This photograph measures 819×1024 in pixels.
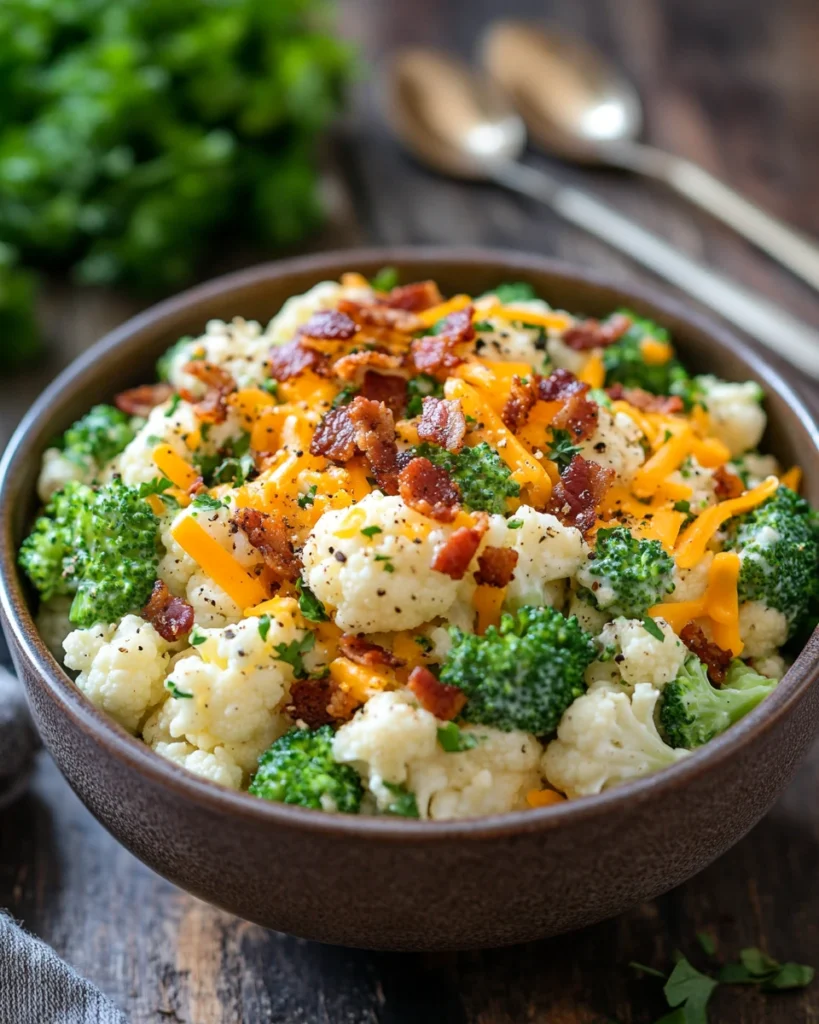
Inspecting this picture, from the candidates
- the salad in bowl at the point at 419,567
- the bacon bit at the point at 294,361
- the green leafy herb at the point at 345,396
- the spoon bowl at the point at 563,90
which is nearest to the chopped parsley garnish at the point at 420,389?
the salad in bowl at the point at 419,567

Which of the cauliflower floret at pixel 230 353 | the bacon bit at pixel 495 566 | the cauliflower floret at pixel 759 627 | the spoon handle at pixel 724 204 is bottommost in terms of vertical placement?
the cauliflower floret at pixel 759 627

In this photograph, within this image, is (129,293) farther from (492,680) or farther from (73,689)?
(492,680)

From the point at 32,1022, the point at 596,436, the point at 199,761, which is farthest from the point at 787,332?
the point at 32,1022

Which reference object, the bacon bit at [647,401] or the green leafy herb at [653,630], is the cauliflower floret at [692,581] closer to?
the green leafy herb at [653,630]

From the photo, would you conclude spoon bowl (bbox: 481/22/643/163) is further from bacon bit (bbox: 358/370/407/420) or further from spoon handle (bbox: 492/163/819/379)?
bacon bit (bbox: 358/370/407/420)

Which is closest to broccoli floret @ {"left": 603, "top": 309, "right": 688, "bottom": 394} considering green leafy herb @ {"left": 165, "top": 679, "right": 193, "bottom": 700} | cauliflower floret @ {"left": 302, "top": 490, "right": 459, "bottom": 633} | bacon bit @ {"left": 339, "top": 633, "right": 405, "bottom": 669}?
cauliflower floret @ {"left": 302, "top": 490, "right": 459, "bottom": 633}
